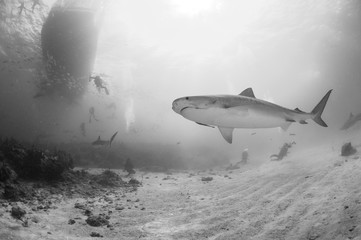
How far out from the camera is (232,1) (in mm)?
30656

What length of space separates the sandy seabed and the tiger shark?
197 centimetres

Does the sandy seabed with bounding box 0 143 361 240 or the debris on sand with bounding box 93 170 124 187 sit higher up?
the debris on sand with bounding box 93 170 124 187

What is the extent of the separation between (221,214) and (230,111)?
10.1 ft

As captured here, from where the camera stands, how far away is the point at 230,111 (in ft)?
13.0

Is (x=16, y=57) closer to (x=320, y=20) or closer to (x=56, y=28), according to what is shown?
(x=56, y=28)

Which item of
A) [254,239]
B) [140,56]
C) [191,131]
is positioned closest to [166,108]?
[191,131]

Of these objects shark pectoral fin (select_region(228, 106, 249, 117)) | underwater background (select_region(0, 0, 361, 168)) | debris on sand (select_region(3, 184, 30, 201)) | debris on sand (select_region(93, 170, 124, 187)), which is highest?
underwater background (select_region(0, 0, 361, 168))

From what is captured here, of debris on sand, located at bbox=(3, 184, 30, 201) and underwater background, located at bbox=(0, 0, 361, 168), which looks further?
underwater background, located at bbox=(0, 0, 361, 168)

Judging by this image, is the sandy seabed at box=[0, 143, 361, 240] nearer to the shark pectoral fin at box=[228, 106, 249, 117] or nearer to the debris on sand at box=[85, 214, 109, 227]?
the debris on sand at box=[85, 214, 109, 227]

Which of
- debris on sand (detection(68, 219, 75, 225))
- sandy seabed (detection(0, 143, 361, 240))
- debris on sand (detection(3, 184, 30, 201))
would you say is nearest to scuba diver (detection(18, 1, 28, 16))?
debris on sand (detection(3, 184, 30, 201))

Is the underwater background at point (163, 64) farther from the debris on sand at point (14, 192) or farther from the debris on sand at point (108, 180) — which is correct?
the debris on sand at point (14, 192)

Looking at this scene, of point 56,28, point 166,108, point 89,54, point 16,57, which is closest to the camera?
point 56,28

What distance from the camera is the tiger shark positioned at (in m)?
3.73

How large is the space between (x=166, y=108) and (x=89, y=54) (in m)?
32.0
